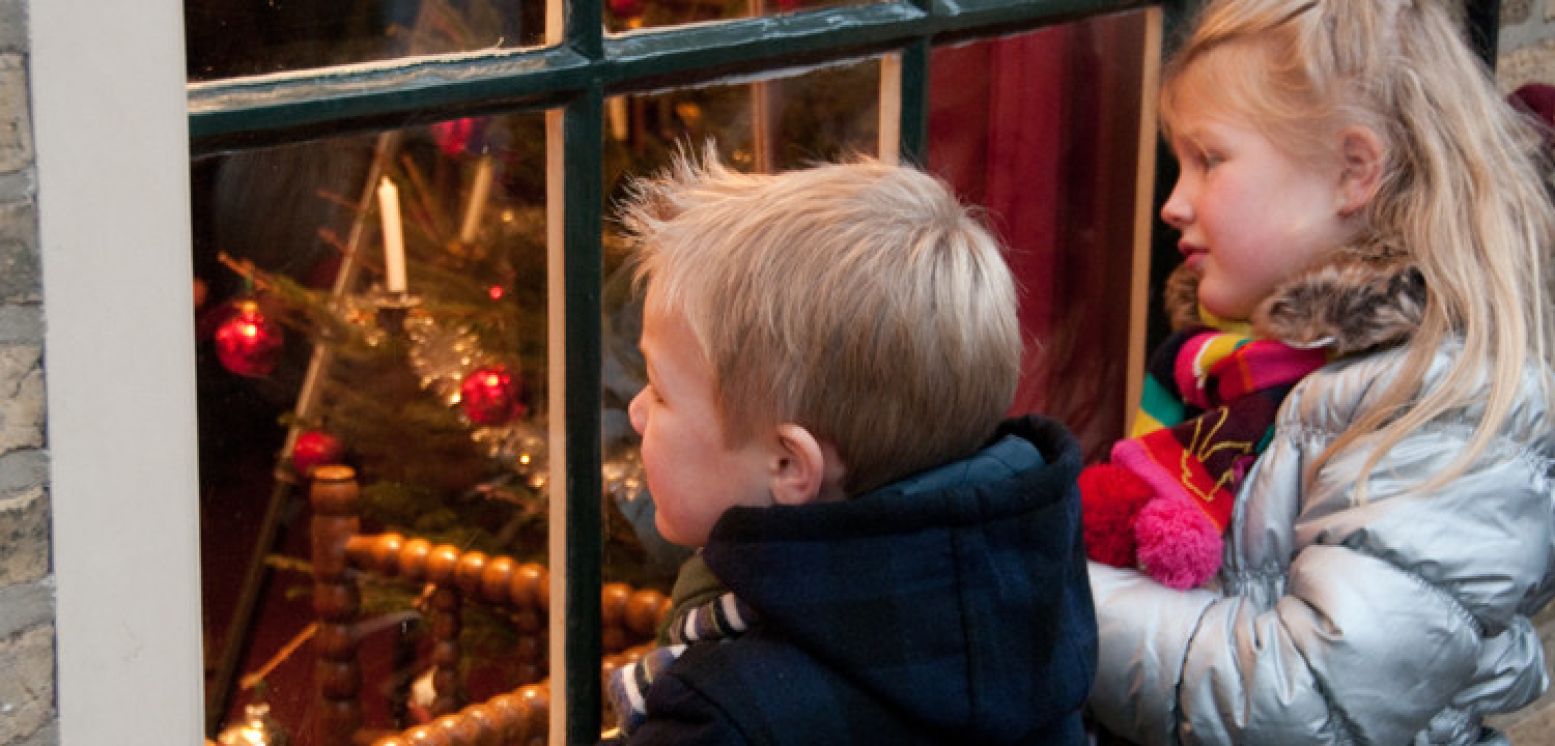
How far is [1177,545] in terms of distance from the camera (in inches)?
83.1

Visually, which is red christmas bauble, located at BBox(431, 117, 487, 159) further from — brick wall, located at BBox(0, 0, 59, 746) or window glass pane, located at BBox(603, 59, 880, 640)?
brick wall, located at BBox(0, 0, 59, 746)

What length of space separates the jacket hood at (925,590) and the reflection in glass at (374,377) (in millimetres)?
492

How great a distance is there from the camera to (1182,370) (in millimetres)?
2436

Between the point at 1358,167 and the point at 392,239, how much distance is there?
105 centimetres

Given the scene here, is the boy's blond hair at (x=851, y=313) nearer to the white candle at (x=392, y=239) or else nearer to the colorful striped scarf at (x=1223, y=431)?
the white candle at (x=392, y=239)

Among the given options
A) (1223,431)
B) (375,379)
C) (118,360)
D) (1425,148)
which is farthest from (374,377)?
(1425,148)

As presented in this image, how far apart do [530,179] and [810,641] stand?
68 cm

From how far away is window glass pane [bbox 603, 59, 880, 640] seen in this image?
7.14 feet

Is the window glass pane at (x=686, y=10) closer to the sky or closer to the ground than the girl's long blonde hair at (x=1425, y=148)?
closer to the sky

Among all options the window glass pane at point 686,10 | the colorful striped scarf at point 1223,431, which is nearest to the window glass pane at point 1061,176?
the window glass pane at point 686,10

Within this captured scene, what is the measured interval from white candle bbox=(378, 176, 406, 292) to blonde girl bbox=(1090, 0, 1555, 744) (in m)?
0.80

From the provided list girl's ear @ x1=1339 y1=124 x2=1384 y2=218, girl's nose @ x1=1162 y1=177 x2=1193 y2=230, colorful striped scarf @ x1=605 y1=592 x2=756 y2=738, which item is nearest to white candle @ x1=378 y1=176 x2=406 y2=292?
colorful striped scarf @ x1=605 y1=592 x2=756 y2=738

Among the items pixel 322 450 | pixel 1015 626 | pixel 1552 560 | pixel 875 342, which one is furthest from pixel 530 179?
pixel 1552 560

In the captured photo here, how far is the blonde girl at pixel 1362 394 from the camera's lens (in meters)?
2.03
